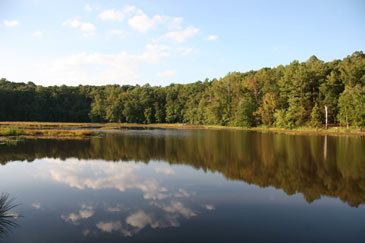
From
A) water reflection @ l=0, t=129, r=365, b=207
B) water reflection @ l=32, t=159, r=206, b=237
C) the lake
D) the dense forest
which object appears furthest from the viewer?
the dense forest

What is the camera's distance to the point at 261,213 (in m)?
7.38

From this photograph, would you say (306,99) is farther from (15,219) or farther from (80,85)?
(80,85)

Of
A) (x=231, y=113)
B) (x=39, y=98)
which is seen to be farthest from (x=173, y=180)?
(x=39, y=98)

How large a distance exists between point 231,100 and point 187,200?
63251mm

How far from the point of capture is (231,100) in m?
69.9

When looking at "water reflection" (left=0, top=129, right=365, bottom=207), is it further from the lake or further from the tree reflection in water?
the tree reflection in water

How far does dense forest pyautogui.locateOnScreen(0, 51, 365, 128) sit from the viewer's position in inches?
1845

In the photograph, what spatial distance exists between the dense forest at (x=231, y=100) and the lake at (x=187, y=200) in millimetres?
33497

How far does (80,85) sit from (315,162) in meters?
110

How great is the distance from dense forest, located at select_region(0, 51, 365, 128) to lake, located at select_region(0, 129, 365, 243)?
33497 mm

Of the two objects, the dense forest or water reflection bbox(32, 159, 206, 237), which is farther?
the dense forest

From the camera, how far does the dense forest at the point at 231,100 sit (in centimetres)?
4688

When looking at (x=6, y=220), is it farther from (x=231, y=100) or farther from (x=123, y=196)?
(x=231, y=100)

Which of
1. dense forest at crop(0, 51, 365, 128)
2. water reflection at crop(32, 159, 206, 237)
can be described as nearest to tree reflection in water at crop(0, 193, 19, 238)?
water reflection at crop(32, 159, 206, 237)
